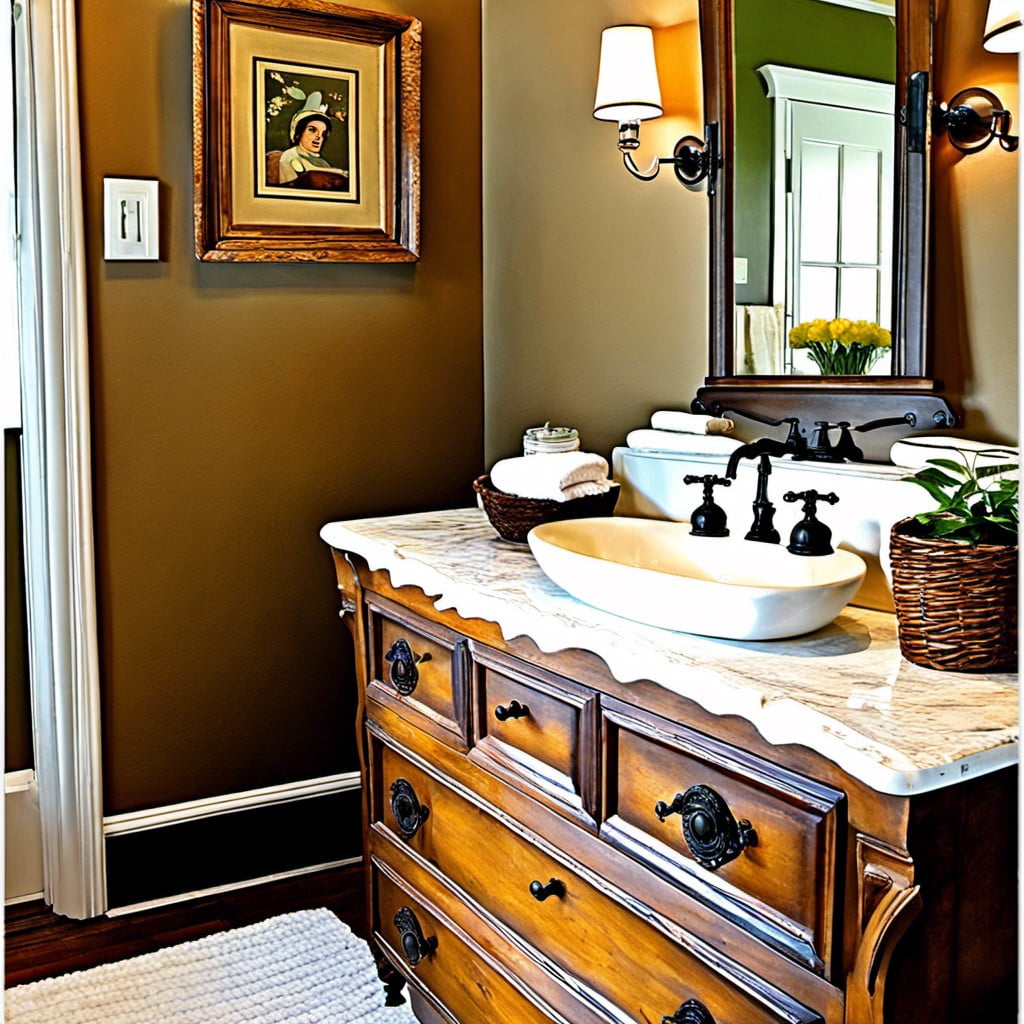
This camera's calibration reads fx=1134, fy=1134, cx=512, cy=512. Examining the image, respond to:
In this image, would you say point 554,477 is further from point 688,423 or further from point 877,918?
point 877,918

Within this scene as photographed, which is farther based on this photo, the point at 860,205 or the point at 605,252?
the point at 605,252

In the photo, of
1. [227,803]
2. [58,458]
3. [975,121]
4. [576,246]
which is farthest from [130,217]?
Result: [975,121]

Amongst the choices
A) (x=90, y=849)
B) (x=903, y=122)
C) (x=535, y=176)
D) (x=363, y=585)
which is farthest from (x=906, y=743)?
(x=90, y=849)

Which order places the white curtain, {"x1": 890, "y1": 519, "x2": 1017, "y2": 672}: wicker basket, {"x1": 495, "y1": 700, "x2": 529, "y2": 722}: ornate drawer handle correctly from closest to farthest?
{"x1": 890, "y1": 519, "x2": 1017, "y2": 672}: wicker basket
{"x1": 495, "y1": 700, "x2": 529, "y2": 722}: ornate drawer handle
the white curtain

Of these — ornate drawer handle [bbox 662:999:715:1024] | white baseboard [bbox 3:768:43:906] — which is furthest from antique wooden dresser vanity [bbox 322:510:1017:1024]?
white baseboard [bbox 3:768:43:906]

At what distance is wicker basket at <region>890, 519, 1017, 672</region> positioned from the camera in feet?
3.62

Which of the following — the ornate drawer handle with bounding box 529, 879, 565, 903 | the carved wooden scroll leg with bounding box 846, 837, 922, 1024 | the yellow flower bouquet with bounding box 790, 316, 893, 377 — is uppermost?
the yellow flower bouquet with bounding box 790, 316, 893, 377

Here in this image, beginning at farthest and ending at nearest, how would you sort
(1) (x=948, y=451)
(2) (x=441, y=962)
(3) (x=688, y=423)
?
1. (3) (x=688, y=423)
2. (2) (x=441, y=962)
3. (1) (x=948, y=451)

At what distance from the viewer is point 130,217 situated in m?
2.23

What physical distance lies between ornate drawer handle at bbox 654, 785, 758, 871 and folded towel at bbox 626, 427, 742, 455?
792mm

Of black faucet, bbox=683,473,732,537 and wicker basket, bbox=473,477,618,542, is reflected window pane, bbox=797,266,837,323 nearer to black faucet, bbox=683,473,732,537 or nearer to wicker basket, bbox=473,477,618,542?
black faucet, bbox=683,473,732,537

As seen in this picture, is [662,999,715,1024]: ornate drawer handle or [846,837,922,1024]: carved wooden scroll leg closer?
[846,837,922,1024]: carved wooden scroll leg

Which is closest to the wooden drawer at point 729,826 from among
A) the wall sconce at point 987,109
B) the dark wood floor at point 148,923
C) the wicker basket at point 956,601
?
the wicker basket at point 956,601

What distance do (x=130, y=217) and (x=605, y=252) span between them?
935mm
